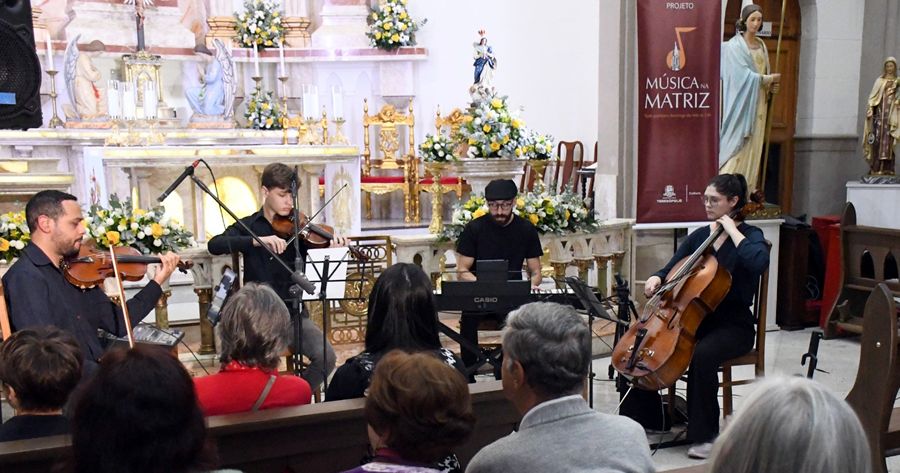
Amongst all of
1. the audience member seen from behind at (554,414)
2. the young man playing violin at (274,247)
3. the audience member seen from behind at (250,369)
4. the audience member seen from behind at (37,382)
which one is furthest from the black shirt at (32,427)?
the young man playing violin at (274,247)

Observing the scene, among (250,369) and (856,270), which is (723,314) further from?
(856,270)

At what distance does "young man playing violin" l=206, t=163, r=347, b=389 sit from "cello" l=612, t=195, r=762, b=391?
165cm

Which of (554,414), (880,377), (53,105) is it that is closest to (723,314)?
(880,377)

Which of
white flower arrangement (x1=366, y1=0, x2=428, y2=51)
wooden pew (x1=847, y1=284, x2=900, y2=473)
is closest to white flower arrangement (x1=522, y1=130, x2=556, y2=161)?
wooden pew (x1=847, y1=284, x2=900, y2=473)

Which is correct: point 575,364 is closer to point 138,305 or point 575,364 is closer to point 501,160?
point 138,305

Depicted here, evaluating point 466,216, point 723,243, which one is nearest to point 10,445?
point 723,243

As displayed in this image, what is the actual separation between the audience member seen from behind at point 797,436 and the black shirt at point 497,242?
402cm

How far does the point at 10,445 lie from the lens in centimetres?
240

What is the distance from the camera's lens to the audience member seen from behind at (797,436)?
4.45 feet

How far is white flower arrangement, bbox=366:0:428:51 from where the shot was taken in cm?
1148

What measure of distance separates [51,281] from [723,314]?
11.2ft

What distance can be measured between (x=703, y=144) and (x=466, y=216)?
2.23 metres

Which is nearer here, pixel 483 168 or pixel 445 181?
pixel 483 168

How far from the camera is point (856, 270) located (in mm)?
7340
